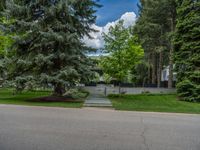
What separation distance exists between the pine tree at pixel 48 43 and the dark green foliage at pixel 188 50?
865 centimetres

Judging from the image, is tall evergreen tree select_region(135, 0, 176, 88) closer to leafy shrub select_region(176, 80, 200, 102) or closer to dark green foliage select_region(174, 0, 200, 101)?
dark green foliage select_region(174, 0, 200, 101)

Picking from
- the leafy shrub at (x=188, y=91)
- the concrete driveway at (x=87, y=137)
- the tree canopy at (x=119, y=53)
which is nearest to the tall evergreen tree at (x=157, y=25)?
the leafy shrub at (x=188, y=91)

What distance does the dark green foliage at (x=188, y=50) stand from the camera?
19.9 meters

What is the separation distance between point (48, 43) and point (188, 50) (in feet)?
40.3

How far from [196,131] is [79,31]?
42.3 ft

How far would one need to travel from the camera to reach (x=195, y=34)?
66.9 ft

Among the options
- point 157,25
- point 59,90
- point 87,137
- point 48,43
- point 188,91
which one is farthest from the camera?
point 157,25

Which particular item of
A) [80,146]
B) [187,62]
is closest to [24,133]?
[80,146]

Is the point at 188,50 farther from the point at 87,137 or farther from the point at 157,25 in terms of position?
the point at 87,137

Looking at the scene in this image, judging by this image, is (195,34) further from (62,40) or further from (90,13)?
(62,40)

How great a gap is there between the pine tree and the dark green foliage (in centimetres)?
865

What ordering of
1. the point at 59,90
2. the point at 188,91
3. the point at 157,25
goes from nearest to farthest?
the point at 59,90 → the point at 188,91 → the point at 157,25

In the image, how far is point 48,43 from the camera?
53.1 ft

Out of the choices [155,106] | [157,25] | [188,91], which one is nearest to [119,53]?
[188,91]
